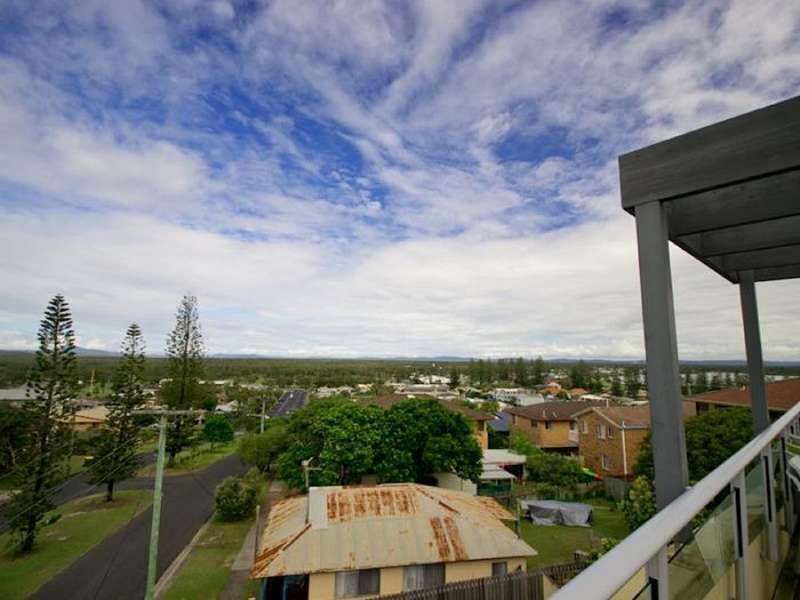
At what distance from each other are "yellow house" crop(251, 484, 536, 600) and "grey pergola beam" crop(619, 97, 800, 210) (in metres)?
8.96

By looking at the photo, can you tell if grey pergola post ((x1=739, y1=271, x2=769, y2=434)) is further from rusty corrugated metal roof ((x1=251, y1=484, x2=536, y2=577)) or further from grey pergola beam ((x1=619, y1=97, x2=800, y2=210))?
rusty corrugated metal roof ((x1=251, y1=484, x2=536, y2=577))

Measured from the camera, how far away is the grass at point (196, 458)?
85.0 ft

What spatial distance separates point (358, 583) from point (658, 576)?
30.8 feet

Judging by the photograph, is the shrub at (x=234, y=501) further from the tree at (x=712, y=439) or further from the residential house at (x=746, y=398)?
the residential house at (x=746, y=398)

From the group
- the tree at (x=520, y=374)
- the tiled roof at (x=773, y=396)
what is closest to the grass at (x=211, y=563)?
the tiled roof at (x=773, y=396)

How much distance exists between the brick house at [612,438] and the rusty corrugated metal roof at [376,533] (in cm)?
1286

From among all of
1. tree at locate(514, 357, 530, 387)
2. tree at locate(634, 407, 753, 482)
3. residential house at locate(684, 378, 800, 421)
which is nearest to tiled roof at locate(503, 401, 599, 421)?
residential house at locate(684, 378, 800, 421)

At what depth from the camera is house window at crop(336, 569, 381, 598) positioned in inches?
337

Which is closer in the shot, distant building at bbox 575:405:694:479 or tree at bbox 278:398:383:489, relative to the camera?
tree at bbox 278:398:383:489

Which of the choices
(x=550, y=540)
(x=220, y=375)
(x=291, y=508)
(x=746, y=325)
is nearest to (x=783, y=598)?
(x=746, y=325)

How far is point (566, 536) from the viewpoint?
1393 cm

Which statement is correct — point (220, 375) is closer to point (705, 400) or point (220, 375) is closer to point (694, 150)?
point (705, 400)

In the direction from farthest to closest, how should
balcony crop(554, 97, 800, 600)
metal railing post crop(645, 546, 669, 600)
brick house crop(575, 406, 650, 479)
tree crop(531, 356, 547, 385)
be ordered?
tree crop(531, 356, 547, 385), brick house crop(575, 406, 650, 479), balcony crop(554, 97, 800, 600), metal railing post crop(645, 546, 669, 600)

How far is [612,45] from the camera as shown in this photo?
538cm
